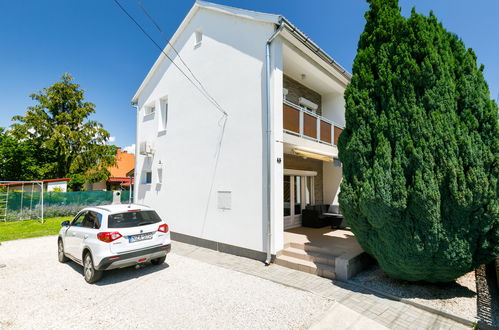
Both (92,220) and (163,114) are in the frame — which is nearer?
(92,220)

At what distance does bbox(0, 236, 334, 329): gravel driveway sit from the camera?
195 inches

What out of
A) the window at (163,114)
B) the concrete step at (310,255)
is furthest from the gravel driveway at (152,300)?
the window at (163,114)

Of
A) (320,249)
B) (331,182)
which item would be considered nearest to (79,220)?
(320,249)

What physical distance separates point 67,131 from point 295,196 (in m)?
30.6

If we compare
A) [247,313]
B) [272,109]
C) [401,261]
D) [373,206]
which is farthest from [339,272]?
[272,109]

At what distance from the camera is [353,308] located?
544 centimetres

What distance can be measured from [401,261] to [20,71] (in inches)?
753

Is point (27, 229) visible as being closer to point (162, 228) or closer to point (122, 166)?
point (162, 228)

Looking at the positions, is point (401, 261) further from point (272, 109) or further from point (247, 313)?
point (272, 109)

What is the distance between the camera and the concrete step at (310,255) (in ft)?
25.3

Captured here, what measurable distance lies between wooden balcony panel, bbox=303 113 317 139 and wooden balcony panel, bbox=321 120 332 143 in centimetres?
74

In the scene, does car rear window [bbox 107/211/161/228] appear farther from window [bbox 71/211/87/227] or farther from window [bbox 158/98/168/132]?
window [bbox 158/98/168/132]

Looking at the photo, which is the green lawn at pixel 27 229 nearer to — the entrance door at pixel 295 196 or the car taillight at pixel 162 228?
the car taillight at pixel 162 228

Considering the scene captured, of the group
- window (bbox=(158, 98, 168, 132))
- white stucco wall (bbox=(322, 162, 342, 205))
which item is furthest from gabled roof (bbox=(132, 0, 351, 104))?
white stucco wall (bbox=(322, 162, 342, 205))
